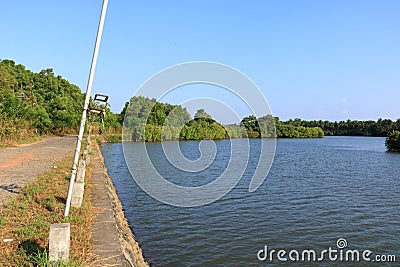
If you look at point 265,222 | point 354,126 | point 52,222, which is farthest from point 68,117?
point 354,126

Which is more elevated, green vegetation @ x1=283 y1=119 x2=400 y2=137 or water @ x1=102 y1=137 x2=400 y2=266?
green vegetation @ x1=283 y1=119 x2=400 y2=137

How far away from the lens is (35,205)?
6.93 metres

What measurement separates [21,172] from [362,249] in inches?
443

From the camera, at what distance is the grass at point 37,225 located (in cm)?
430

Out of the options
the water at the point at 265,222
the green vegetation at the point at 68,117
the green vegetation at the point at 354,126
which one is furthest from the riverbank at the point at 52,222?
the green vegetation at the point at 354,126

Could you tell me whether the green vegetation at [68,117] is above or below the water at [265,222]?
above

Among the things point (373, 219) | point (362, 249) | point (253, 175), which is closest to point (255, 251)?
point (362, 249)

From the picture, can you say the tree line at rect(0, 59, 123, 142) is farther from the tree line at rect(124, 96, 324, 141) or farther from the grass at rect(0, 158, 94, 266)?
the grass at rect(0, 158, 94, 266)

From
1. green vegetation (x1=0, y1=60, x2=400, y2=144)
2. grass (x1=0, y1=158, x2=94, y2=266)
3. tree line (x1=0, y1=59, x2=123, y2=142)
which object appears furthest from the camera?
tree line (x1=0, y1=59, x2=123, y2=142)

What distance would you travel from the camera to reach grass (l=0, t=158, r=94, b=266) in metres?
4.30

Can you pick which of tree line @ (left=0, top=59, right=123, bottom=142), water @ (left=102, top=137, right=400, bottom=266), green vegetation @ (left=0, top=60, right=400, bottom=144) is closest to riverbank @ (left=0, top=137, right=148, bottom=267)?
water @ (left=102, top=137, right=400, bottom=266)

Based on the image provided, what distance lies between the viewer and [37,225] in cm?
556

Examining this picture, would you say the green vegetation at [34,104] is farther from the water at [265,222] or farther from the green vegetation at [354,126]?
the green vegetation at [354,126]

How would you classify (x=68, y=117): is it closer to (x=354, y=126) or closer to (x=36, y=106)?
(x=36, y=106)
